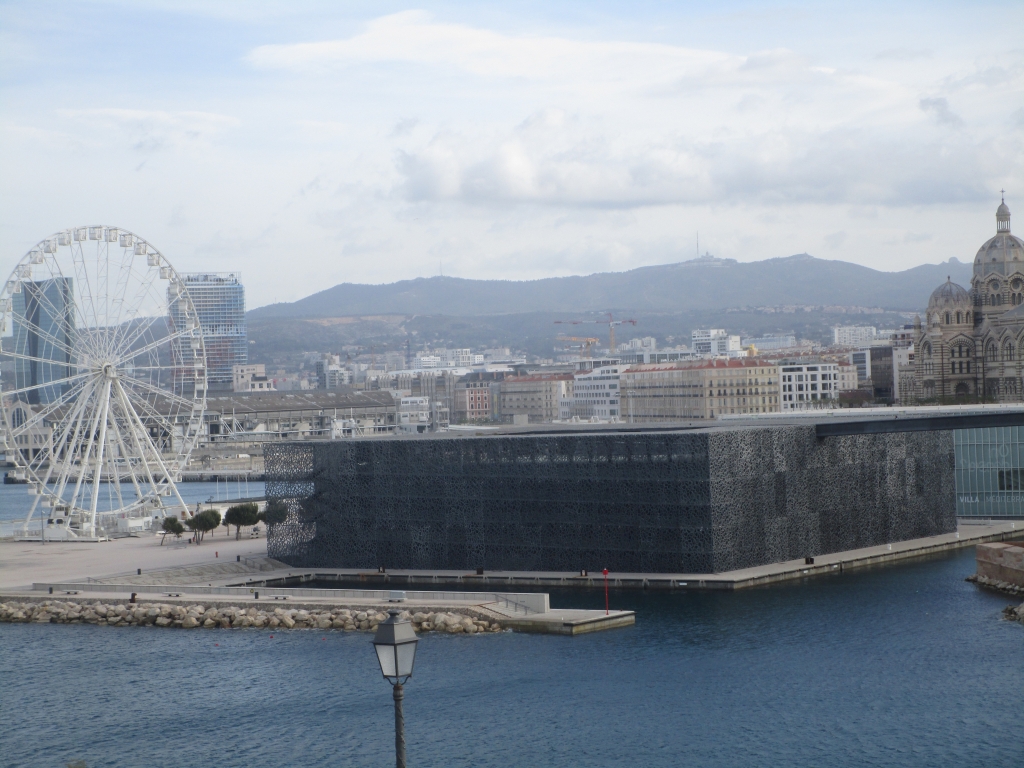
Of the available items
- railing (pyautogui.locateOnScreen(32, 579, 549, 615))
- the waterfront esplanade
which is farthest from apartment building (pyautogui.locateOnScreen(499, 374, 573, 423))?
railing (pyautogui.locateOnScreen(32, 579, 549, 615))

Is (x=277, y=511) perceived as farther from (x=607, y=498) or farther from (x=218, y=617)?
(x=607, y=498)

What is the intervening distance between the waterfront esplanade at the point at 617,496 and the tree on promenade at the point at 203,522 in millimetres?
7441

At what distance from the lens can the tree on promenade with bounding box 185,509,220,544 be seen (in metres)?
51.8

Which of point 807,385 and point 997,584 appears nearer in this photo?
point 997,584

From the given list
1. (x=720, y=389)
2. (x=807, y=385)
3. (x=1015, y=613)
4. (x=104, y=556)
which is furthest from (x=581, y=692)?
(x=807, y=385)

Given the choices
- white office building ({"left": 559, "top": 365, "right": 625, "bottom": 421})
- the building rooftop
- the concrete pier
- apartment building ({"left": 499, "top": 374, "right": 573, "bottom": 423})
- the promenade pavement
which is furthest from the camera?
apartment building ({"left": 499, "top": 374, "right": 573, "bottom": 423})

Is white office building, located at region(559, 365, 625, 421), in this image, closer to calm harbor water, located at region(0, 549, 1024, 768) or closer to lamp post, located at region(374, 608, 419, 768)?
calm harbor water, located at region(0, 549, 1024, 768)

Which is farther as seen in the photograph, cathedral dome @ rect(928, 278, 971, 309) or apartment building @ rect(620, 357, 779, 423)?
apartment building @ rect(620, 357, 779, 423)

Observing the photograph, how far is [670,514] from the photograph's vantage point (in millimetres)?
37906

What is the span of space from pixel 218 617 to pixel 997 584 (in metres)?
19.4

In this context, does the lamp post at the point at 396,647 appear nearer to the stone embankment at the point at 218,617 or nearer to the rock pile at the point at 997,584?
the stone embankment at the point at 218,617

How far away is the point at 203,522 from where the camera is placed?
51.9 metres

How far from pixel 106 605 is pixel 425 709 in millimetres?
14454

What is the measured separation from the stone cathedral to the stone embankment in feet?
234
